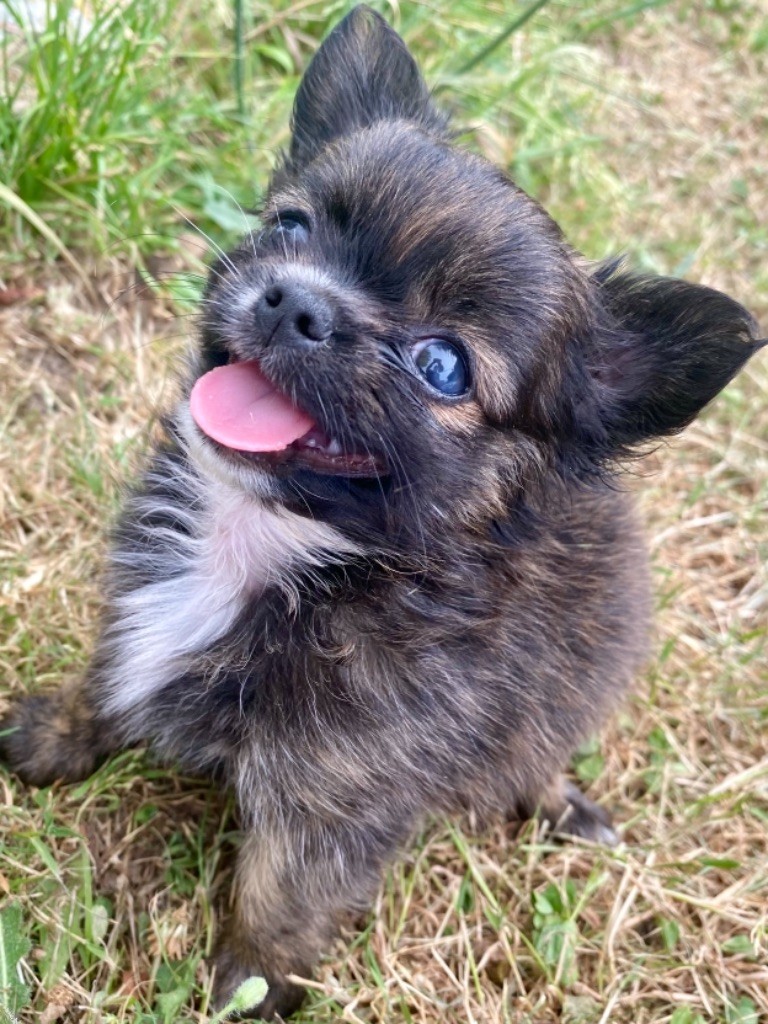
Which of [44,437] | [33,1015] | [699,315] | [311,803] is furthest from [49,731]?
[699,315]

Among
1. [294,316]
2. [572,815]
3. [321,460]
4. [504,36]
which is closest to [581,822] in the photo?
[572,815]

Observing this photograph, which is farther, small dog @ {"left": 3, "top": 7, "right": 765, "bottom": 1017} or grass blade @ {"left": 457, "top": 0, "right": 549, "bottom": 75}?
grass blade @ {"left": 457, "top": 0, "right": 549, "bottom": 75}

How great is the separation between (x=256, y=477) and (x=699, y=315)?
1.04 meters

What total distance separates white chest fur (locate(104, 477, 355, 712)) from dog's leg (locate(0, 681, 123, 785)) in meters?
0.27

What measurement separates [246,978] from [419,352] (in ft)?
5.41

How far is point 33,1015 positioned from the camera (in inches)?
89.1

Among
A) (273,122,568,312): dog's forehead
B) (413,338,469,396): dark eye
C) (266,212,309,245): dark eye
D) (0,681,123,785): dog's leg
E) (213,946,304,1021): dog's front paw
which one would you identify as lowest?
(213,946,304,1021): dog's front paw

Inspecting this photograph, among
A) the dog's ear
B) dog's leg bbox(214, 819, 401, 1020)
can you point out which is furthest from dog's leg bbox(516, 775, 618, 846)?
the dog's ear

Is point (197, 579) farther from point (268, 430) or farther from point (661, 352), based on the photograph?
point (661, 352)

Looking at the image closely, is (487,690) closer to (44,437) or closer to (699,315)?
(699,315)

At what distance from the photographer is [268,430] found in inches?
77.8

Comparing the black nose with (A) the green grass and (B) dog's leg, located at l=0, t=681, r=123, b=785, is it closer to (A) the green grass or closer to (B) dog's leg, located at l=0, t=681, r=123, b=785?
(A) the green grass

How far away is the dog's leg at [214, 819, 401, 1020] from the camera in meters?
2.30

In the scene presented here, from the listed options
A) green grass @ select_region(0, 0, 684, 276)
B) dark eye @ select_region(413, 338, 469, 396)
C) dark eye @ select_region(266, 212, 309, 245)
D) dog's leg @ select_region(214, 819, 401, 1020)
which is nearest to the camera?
dark eye @ select_region(413, 338, 469, 396)
